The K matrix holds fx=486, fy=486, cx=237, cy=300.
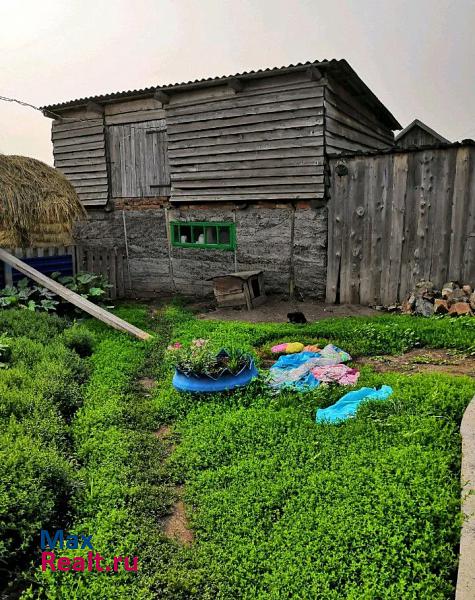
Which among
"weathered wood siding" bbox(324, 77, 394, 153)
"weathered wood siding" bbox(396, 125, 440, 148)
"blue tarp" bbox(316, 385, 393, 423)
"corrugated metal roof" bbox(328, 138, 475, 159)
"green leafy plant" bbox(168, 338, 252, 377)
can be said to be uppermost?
"weathered wood siding" bbox(396, 125, 440, 148)

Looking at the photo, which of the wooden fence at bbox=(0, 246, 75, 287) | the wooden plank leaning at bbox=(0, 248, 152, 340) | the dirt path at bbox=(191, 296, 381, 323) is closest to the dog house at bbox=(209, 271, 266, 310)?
the dirt path at bbox=(191, 296, 381, 323)

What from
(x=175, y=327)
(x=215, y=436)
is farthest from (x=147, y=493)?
(x=175, y=327)

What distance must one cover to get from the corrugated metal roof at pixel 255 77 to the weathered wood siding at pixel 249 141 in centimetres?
34

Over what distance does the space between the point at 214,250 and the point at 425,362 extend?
6.88 metres

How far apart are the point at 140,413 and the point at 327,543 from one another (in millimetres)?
2924

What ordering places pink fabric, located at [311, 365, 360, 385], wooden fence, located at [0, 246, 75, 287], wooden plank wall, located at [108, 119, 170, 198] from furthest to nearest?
wooden plank wall, located at [108, 119, 170, 198] < wooden fence, located at [0, 246, 75, 287] < pink fabric, located at [311, 365, 360, 385]

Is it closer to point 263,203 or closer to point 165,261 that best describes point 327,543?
point 263,203

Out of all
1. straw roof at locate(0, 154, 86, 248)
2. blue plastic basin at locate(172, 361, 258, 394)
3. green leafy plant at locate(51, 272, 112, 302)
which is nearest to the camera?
blue plastic basin at locate(172, 361, 258, 394)

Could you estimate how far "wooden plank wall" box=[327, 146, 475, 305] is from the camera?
9055 millimetres

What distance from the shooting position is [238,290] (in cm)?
1064

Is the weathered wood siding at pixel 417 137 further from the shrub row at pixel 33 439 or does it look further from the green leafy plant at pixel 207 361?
the shrub row at pixel 33 439

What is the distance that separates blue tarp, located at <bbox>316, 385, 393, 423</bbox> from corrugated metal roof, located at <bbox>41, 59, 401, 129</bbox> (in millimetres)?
7157

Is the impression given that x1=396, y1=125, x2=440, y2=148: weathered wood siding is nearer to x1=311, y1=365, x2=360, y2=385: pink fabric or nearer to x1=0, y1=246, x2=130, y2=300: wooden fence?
x1=0, y1=246, x2=130, y2=300: wooden fence

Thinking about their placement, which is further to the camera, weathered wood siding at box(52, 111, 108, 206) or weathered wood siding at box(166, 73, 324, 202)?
weathered wood siding at box(52, 111, 108, 206)
